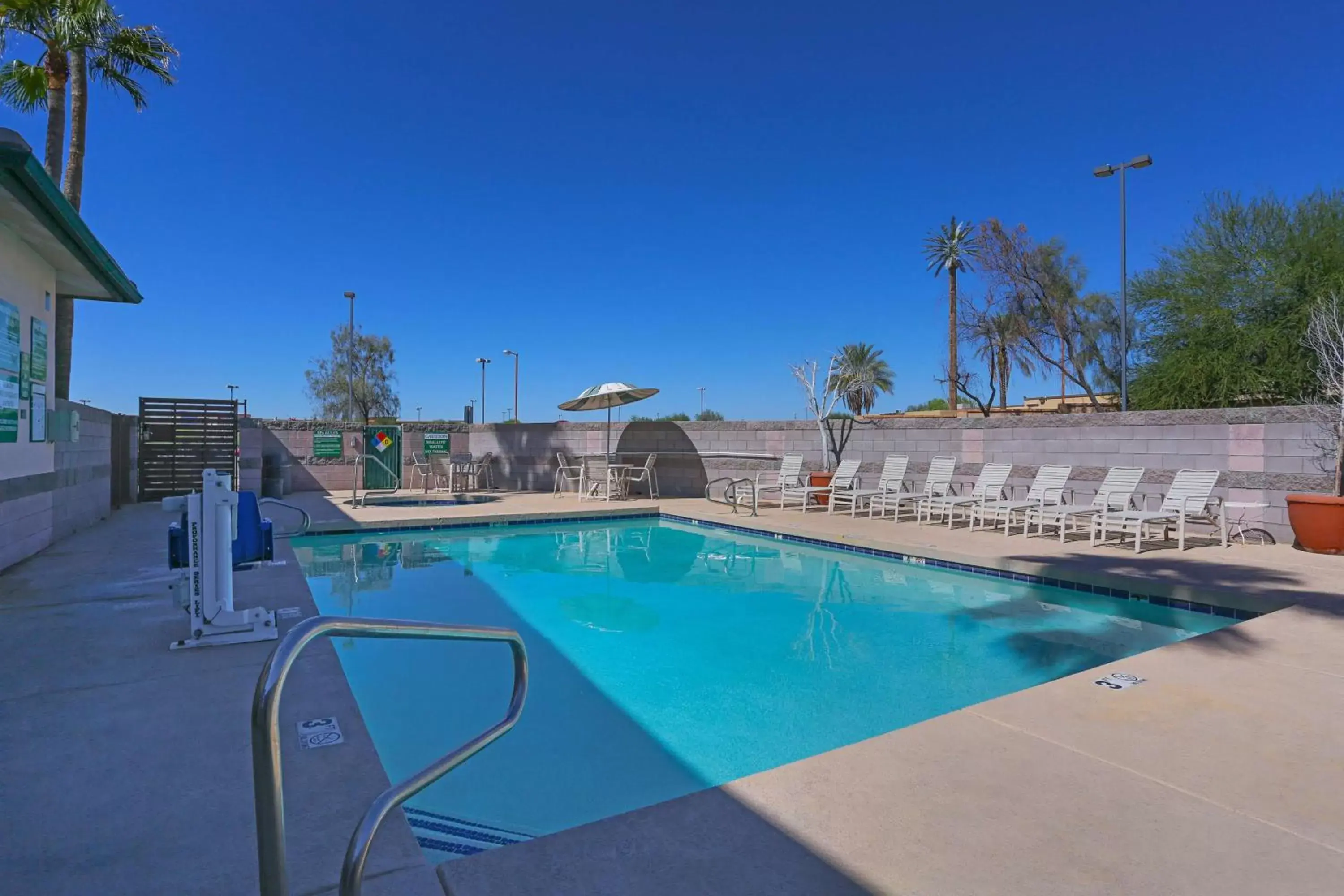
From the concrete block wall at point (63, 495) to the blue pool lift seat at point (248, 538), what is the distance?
2680 mm

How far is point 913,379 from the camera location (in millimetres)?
39750

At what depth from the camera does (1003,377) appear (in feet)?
95.6

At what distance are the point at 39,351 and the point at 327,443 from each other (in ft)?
22.1

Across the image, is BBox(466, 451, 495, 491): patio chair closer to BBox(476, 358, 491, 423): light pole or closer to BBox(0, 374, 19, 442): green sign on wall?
BBox(0, 374, 19, 442): green sign on wall

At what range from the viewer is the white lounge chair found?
9.64 m

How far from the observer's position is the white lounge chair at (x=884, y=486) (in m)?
9.64

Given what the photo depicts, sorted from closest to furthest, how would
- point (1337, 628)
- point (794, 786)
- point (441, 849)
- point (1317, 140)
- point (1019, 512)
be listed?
point (794, 786)
point (441, 849)
point (1337, 628)
point (1019, 512)
point (1317, 140)

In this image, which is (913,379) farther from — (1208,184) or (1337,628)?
(1337,628)

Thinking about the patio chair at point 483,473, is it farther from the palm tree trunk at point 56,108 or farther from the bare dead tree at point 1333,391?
the bare dead tree at point 1333,391

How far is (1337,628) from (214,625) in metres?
6.13

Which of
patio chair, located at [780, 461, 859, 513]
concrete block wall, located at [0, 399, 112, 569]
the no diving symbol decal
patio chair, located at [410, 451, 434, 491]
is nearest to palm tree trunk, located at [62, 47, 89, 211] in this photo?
concrete block wall, located at [0, 399, 112, 569]

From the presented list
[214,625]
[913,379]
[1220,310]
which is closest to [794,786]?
[214,625]

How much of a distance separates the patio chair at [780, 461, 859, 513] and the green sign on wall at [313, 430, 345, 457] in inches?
313

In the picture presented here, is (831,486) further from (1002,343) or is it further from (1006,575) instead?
(1002,343)
